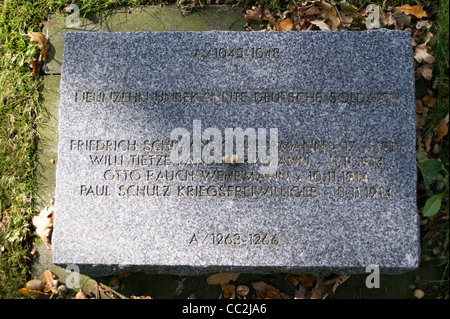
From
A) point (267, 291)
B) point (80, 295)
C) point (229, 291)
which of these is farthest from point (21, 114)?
point (267, 291)

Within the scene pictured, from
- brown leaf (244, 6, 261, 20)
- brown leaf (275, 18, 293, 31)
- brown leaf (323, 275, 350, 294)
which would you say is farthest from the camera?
brown leaf (244, 6, 261, 20)

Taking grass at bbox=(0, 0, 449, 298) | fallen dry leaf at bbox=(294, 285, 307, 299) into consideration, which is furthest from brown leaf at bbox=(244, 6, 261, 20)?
fallen dry leaf at bbox=(294, 285, 307, 299)

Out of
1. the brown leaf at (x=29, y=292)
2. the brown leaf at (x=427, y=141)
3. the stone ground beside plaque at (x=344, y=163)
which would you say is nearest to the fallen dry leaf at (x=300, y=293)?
the stone ground beside plaque at (x=344, y=163)

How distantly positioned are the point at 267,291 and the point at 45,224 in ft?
5.52

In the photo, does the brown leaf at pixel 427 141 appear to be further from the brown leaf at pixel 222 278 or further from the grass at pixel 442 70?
the brown leaf at pixel 222 278

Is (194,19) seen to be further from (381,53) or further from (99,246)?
(99,246)

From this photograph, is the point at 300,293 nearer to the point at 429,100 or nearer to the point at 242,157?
the point at 242,157

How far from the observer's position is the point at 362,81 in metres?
2.30

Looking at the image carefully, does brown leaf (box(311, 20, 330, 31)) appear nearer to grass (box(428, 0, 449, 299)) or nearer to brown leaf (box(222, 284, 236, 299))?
grass (box(428, 0, 449, 299))

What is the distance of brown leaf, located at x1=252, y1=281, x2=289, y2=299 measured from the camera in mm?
2539

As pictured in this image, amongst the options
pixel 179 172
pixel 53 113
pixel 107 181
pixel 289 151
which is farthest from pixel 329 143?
pixel 53 113

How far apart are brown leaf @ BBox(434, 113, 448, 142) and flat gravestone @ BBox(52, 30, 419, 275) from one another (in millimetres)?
560

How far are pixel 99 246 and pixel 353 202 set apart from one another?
1.63 metres

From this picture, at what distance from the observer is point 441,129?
264 centimetres
